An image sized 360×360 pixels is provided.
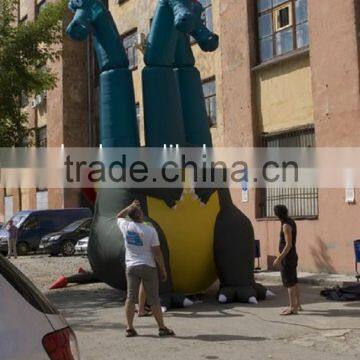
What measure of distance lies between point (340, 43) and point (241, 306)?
6.79 metres

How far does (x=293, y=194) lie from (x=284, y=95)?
2.55m

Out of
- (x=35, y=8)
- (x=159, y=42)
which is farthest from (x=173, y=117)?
(x=35, y=8)

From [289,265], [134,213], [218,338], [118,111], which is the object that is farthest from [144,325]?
[118,111]

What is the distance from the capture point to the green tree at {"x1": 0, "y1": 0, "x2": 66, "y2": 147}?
13406 millimetres

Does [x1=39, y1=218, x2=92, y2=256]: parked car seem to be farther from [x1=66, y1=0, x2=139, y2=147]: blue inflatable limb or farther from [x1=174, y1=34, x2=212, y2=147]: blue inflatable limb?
[x1=174, y1=34, x2=212, y2=147]: blue inflatable limb

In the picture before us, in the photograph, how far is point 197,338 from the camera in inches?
315

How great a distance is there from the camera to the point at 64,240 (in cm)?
2452

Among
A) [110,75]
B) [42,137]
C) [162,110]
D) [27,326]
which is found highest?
[42,137]

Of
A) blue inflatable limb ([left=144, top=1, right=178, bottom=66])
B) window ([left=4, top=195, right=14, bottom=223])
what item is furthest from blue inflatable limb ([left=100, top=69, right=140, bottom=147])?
window ([left=4, top=195, right=14, bottom=223])

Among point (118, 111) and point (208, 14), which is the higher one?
point (208, 14)

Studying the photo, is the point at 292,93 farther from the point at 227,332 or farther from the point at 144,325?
the point at 227,332

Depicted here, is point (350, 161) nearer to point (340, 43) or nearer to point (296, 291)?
point (340, 43)

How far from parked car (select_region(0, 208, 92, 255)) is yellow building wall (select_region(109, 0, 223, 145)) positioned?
6574 millimetres

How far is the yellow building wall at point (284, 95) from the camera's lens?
15.5m
